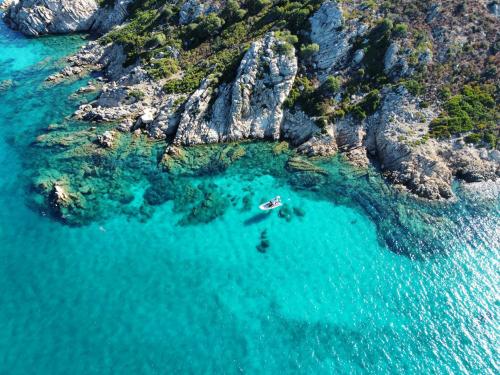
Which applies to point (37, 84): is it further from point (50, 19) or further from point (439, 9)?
point (439, 9)

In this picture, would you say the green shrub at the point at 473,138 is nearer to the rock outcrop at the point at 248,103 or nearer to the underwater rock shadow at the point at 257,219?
the rock outcrop at the point at 248,103

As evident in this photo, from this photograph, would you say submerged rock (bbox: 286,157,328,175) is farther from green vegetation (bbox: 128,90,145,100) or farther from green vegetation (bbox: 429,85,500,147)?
green vegetation (bbox: 128,90,145,100)

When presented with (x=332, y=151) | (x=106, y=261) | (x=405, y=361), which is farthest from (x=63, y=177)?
(x=405, y=361)

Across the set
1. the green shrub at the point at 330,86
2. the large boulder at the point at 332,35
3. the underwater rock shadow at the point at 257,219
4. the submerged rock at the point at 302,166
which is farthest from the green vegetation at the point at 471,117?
the underwater rock shadow at the point at 257,219

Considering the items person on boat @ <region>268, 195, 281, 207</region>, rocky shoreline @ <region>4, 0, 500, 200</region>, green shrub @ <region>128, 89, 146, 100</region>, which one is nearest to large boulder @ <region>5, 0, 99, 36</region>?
rocky shoreline @ <region>4, 0, 500, 200</region>

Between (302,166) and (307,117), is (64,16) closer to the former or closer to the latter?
(307,117)

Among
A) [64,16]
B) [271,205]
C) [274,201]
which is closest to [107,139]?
[271,205]
